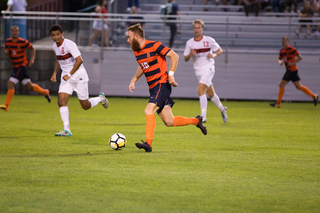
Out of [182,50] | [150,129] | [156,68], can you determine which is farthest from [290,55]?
[150,129]

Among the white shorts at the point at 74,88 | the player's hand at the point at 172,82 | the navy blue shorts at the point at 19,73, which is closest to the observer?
A: the player's hand at the point at 172,82

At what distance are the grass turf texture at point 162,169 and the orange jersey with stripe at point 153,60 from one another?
1101mm

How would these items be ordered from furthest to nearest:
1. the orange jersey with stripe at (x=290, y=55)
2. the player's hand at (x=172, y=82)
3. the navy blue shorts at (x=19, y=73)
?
the orange jersey with stripe at (x=290, y=55) < the navy blue shorts at (x=19, y=73) < the player's hand at (x=172, y=82)

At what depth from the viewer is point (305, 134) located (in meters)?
9.09

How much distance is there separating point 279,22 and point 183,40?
3.70 m

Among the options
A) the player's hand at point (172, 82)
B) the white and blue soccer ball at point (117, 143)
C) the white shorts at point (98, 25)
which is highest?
the white shorts at point (98, 25)

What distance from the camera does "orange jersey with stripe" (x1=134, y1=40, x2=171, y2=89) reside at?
691 centimetres

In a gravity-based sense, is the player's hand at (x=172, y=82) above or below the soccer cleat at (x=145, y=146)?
above

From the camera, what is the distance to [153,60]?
694 cm

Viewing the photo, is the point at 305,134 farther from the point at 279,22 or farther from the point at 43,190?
the point at 279,22

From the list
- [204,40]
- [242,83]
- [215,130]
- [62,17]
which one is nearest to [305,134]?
[215,130]

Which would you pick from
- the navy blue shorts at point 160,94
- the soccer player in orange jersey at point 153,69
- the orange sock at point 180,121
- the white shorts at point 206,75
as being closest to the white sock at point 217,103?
the white shorts at point 206,75

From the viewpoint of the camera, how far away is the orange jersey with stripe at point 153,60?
6910 millimetres

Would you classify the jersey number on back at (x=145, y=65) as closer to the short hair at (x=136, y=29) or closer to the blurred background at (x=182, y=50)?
the short hair at (x=136, y=29)
